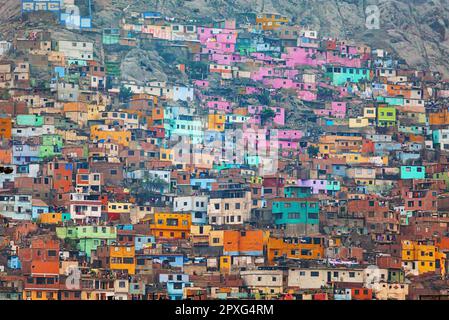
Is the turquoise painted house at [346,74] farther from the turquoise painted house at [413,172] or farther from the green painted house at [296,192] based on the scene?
the green painted house at [296,192]

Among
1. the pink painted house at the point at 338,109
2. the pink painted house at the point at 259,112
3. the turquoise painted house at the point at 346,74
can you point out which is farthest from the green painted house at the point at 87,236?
the turquoise painted house at the point at 346,74

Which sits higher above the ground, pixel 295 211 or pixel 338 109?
pixel 338 109

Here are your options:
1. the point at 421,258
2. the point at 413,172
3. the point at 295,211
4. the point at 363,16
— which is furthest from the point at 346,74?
the point at 421,258

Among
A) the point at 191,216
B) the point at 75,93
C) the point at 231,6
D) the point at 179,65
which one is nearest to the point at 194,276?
the point at 191,216

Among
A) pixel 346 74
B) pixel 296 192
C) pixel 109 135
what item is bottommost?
pixel 296 192

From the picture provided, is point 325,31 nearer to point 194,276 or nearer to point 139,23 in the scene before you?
point 139,23

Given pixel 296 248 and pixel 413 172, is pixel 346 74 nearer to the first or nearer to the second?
pixel 413 172
